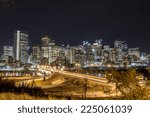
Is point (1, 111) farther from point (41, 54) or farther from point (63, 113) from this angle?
point (41, 54)

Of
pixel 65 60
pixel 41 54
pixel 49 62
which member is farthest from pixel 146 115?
pixel 65 60

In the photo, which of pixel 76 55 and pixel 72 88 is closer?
pixel 72 88

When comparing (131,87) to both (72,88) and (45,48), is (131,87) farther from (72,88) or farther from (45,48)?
(45,48)

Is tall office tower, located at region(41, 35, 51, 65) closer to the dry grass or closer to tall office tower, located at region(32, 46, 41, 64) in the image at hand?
tall office tower, located at region(32, 46, 41, 64)

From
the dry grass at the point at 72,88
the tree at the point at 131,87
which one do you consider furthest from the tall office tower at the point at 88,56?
the tree at the point at 131,87

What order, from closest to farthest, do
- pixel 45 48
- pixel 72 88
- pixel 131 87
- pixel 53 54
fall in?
pixel 131 87 < pixel 72 88 < pixel 45 48 < pixel 53 54

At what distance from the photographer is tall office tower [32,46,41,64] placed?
29664 mm

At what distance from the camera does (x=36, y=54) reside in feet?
102

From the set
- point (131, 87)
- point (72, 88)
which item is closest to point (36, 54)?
point (72, 88)

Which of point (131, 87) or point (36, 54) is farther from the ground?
point (36, 54)

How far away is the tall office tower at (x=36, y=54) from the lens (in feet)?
97.3

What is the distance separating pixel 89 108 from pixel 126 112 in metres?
0.45

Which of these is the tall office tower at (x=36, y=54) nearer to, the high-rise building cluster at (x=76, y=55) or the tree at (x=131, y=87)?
the high-rise building cluster at (x=76, y=55)

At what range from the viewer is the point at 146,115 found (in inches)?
160
